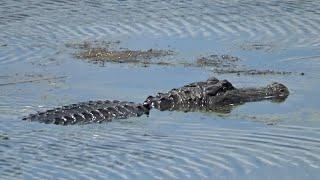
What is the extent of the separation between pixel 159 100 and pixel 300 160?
359 cm

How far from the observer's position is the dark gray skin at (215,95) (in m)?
14.9

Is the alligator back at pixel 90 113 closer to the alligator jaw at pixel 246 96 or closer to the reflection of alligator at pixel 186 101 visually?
the reflection of alligator at pixel 186 101

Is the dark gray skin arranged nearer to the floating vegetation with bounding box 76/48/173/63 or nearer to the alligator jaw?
the alligator jaw

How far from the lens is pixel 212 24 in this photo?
21.0 metres

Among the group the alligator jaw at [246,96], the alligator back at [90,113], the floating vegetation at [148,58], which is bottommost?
the alligator back at [90,113]

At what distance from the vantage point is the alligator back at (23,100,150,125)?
13398mm

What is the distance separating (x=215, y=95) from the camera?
49.6 feet

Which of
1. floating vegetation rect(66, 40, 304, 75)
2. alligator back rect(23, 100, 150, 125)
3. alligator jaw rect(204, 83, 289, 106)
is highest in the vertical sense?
floating vegetation rect(66, 40, 304, 75)

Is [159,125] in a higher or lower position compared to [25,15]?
lower

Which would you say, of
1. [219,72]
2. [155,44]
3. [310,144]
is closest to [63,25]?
[155,44]

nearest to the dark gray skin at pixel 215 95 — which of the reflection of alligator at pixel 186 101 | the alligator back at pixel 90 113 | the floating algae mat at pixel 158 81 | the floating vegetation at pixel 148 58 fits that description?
the reflection of alligator at pixel 186 101

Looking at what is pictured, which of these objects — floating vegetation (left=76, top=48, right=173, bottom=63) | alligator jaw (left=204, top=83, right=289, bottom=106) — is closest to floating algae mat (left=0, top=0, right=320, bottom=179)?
floating vegetation (left=76, top=48, right=173, bottom=63)

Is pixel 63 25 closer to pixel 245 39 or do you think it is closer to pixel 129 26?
pixel 129 26

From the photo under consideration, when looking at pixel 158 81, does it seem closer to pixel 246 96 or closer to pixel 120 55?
pixel 246 96
